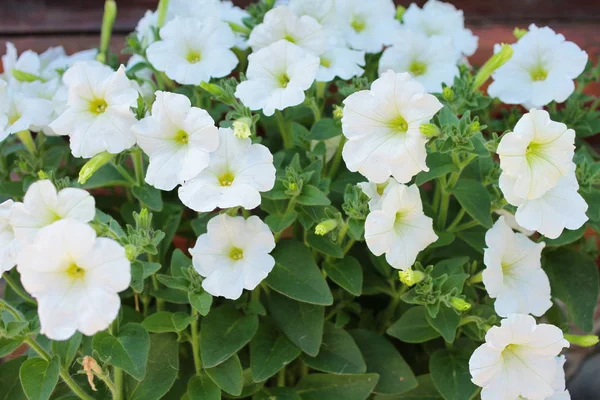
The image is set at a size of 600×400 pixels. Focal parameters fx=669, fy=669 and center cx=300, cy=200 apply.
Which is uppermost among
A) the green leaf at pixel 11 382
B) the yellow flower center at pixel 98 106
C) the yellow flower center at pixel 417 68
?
the yellow flower center at pixel 417 68

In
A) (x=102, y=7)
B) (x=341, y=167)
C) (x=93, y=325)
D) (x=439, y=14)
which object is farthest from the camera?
(x=102, y=7)

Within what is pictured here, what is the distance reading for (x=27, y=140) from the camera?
Result: 1.08 meters

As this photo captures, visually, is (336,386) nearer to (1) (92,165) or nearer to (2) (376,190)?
(2) (376,190)

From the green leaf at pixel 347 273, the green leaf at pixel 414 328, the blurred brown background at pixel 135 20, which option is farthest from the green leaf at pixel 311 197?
the blurred brown background at pixel 135 20

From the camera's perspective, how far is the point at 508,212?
100 cm

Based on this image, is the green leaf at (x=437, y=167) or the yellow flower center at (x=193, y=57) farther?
the yellow flower center at (x=193, y=57)

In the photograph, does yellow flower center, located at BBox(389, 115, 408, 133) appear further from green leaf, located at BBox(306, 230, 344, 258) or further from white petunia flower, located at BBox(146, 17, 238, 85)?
white petunia flower, located at BBox(146, 17, 238, 85)

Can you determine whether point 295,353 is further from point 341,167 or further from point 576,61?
point 576,61

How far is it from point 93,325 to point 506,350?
510mm

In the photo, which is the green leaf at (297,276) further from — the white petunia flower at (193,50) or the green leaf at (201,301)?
the white petunia flower at (193,50)

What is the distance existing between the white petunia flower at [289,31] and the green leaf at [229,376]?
48cm

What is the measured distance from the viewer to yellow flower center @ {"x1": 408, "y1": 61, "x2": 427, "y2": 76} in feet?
3.71

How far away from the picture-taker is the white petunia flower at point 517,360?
2.62 ft

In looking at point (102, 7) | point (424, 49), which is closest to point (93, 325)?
point (424, 49)
